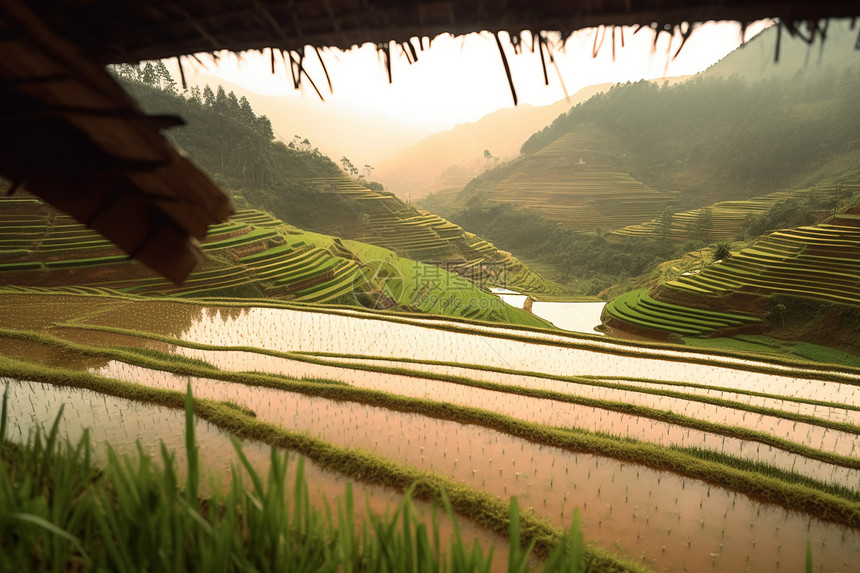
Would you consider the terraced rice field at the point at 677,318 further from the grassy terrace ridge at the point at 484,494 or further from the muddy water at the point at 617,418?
the grassy terrace ridge at the point at 484,494

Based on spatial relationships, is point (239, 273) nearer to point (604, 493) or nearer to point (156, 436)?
point (156, 436)

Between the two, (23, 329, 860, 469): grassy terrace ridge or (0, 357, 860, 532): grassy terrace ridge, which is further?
(23, 329, 860, 469): grassy terrace ridge

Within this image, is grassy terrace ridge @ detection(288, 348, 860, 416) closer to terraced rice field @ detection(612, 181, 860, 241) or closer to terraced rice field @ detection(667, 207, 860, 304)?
terraced rice field @ detection(667, 207, 860, 304)

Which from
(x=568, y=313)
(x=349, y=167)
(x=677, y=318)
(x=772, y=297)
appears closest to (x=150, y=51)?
(x=677, y=318)

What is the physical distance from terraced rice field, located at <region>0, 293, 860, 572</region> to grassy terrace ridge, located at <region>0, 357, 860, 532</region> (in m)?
0.02

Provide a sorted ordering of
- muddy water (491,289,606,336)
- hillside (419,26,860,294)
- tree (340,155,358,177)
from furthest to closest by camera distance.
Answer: tree (340,155,358,177) < hillside (419,26,860,294) < muddy water (491,289,606,336)

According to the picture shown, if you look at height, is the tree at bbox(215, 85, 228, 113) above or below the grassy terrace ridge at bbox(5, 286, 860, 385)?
above

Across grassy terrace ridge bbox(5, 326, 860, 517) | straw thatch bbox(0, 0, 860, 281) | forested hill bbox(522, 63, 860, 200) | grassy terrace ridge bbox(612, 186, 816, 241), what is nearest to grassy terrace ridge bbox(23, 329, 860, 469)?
grassy terrace ridge bbox(5, 326, 860, 517)

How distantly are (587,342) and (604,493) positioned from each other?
8080 millimetres

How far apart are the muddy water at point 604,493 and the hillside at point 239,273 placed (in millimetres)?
12221

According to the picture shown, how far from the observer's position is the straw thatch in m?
0.93

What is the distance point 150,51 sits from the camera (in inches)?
58.6

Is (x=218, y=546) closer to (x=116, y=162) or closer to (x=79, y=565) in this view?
(x=79, y=565)

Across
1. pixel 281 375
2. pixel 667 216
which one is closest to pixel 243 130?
pixel 281 375
